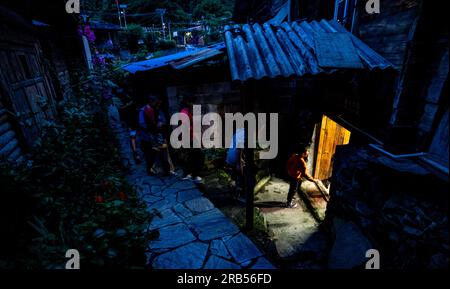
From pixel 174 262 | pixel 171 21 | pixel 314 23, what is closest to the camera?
pixel 174 262

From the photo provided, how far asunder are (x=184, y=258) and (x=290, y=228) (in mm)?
3575

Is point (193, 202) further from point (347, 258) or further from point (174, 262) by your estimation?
point (347, 258)

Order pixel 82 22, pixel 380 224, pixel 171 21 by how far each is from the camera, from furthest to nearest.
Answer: pixel 171 21 < pixel 82 22 < pixel 380 224

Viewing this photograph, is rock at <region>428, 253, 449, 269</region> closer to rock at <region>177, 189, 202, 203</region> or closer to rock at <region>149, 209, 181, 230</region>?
rock at <region>149, 209, 181, 230</region>

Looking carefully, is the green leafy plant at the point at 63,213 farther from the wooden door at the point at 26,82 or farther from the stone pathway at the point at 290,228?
the stone pathway at the point at 290,228

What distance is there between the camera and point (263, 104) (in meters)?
9.45

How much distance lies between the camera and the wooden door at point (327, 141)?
868 cm

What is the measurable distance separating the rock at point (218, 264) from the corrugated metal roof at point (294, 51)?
3.46m

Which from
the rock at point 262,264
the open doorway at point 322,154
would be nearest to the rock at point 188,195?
the rock at point 262,264

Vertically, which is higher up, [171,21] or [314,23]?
[171,21]

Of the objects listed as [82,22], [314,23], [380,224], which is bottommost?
[380,224]

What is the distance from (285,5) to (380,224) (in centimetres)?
907

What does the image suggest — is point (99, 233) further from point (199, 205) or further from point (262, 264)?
point (199, 205)

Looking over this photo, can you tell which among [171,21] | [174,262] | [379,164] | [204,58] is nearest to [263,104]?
[204,58]
